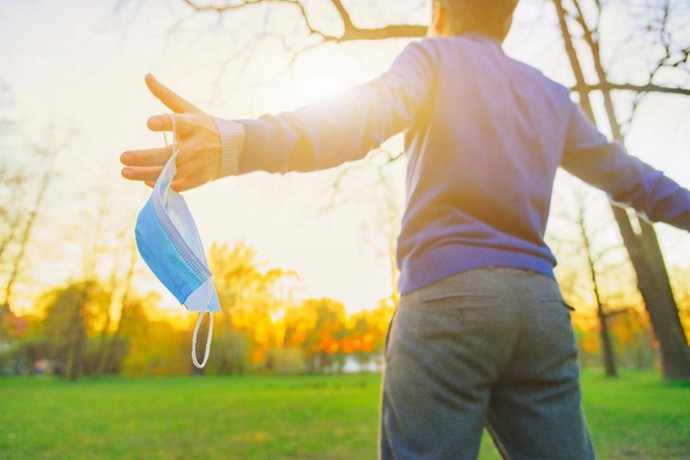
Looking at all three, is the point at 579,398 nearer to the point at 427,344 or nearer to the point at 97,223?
the point at 427,344

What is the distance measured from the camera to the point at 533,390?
45.9 inches

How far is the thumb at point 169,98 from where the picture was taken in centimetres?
93

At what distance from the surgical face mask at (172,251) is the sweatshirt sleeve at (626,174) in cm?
116

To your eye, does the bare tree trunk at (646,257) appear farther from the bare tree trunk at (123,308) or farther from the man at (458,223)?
the bare tree trunk at (123,308)

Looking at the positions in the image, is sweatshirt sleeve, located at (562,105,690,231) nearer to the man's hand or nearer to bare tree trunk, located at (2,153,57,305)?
the man's hand

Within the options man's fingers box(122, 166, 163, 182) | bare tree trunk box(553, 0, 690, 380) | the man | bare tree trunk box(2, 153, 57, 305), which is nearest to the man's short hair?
the man

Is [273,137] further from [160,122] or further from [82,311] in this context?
[82,311]

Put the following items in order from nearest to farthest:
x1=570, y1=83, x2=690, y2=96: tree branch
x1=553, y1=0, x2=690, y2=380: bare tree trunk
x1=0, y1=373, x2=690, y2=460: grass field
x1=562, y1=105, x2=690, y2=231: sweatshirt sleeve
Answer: x1=562, y1=105, x2=690, y2=231: sweatshirt sleeve < x1=0, y1=373, x2=690, y2=460: grass field < x1=553, y1=0, x2=690, y2=380: bare tree trunk < x1=570, y1=83, x2=690, y2=96: tree branch

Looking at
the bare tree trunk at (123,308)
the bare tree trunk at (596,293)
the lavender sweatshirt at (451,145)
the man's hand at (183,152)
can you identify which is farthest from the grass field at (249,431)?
the bare tree trunk at (123,308)

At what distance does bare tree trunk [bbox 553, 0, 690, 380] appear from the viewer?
6.93 m

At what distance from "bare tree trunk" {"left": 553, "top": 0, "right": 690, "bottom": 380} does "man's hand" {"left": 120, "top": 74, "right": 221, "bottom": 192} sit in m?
6.94

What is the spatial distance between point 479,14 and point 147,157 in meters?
0.96

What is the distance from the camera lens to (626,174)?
5.07 feet

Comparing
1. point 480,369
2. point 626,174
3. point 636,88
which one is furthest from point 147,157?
point 636,88
